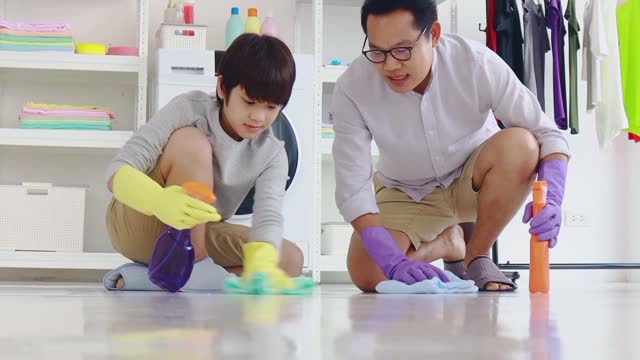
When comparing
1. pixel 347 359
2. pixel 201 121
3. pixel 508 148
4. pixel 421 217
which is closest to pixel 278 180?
pixel 201 121

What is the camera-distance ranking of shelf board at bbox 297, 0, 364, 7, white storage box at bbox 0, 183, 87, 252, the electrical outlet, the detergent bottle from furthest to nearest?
the electrical outlet
shelf board at bbox 297, 0, 364, 7
white storage box at bbox 0, 183, 87, 252
the detergent bottle

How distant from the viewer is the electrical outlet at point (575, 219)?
4.66 m

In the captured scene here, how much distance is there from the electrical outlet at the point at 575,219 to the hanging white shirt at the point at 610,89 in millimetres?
597

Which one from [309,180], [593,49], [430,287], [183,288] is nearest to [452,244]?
[430,287]

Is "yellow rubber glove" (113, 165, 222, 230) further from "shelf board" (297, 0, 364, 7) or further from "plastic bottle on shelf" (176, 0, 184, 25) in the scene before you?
"shelf board" (297, 0, 364, 7)

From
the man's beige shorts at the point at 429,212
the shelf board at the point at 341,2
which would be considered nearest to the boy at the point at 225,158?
the man's beige shorts at the point at 429,212

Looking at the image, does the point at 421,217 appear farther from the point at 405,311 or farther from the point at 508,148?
the point at 405,311

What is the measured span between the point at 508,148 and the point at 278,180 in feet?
1.63

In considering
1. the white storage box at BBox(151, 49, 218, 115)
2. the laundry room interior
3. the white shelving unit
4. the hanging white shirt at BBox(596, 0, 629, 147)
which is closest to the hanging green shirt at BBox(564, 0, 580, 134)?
the laundry room interior

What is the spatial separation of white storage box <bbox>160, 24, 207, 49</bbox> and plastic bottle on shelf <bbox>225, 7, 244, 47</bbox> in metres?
0.21

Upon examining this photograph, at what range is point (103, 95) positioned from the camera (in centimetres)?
415

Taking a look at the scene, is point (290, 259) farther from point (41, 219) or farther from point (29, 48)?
point (29, 48)

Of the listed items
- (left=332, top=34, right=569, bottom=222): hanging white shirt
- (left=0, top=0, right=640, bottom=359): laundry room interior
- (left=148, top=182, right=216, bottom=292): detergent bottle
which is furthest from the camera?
(left=332, top=34, right=569, bottom=222): hanging white shirt

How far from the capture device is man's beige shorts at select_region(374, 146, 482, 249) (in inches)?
81.2
